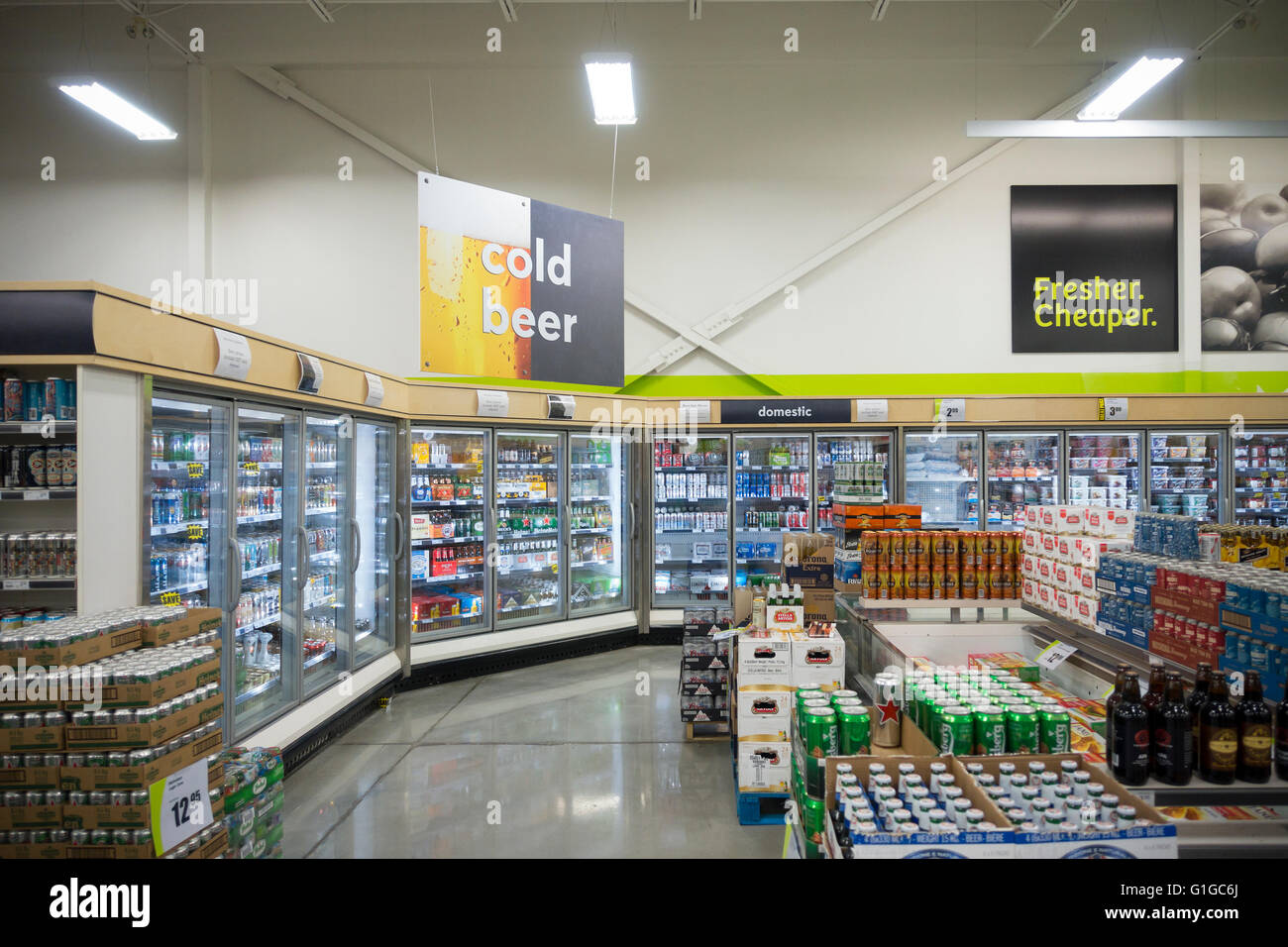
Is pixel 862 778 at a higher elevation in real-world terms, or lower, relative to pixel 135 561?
lower

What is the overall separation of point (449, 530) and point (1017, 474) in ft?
19.0

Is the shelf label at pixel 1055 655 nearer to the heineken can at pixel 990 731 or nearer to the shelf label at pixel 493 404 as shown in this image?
the heineken can at pixel 990 731

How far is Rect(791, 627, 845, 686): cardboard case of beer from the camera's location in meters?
3.52

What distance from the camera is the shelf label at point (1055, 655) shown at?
3.01m

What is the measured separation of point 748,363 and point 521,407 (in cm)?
280

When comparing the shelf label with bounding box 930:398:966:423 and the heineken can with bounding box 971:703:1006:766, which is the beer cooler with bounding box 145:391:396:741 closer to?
the heineken can with bounding box 971:703:1006:766

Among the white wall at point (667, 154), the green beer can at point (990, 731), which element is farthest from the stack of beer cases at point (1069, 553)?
the white wall at point (667, 154)

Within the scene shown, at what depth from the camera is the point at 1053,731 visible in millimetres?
2117

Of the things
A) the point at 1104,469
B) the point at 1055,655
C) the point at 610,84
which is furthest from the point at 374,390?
the point at 1104,469

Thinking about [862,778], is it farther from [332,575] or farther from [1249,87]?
[1249,87]

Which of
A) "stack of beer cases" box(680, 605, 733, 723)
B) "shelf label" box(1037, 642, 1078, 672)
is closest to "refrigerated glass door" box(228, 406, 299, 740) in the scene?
"stack of beer cases" box(680, 605, 733, 723)

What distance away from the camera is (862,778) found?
1.90 meters

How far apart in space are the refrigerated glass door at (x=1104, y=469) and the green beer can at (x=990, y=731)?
5940 millimetres
